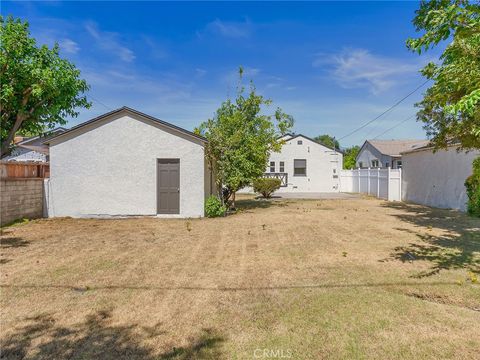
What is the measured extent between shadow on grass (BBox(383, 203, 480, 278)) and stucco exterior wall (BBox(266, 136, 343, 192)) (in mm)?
18605

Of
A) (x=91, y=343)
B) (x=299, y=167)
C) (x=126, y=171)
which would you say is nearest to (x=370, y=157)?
(x=299, y=167)

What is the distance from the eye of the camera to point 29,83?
820 centimetres

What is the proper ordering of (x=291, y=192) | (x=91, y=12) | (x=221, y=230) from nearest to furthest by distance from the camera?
1. (x=221, y=230)
2. (x=91, y=12)
3. (x=291, y=192)

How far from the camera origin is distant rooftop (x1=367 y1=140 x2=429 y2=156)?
95.9 ft

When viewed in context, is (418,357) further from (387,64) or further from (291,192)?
(291,192)

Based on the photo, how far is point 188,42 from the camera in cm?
1524

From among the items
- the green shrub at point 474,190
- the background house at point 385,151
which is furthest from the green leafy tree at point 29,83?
the background house at point 385,151

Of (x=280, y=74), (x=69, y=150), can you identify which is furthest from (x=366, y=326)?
(x=280, y=74)

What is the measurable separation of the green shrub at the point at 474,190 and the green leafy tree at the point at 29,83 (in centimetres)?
1518

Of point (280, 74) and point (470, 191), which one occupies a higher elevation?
point (280, 74)

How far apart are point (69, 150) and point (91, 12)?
552cm

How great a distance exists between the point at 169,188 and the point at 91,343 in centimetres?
951

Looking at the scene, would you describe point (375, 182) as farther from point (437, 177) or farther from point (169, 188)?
point (169, 188)

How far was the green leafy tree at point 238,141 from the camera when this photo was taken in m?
14.0
